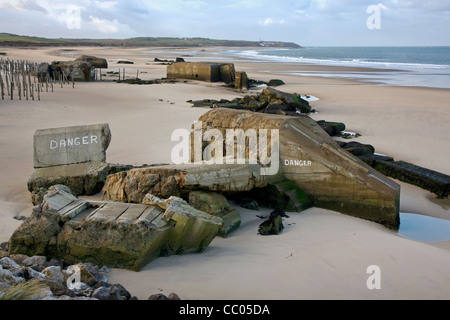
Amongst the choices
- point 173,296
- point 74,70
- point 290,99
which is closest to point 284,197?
point 173,296

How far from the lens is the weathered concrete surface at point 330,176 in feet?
23.3

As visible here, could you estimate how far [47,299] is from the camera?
379 centimetres

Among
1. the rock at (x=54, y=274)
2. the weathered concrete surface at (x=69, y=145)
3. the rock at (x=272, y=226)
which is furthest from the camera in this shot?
the weathered concrete surface at (x=69, y=145)

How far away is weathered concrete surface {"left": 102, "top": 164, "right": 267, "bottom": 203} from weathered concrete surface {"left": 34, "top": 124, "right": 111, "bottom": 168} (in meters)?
1.50

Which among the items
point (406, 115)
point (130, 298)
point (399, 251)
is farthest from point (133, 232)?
point (406, 115)

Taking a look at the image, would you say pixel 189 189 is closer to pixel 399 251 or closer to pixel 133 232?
pixel 133 232

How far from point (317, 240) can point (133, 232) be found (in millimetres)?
2518

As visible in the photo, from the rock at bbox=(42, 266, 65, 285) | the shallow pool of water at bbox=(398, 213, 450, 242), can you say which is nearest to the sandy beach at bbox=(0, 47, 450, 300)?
the shallow pool of water at bbox=(398, 213, 450, 242)

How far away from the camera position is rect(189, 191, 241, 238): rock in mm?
6543

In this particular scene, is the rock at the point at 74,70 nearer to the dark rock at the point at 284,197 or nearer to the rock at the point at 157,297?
the dark rock at the point at 284,197

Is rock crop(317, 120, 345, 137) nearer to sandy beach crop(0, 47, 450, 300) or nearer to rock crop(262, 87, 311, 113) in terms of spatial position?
sandy beach crop(0, 47, 450, 300)

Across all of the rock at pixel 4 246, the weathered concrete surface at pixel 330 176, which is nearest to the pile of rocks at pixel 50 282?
the rock at pixel 4 246

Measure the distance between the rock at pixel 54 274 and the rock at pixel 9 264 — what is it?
0.31 m

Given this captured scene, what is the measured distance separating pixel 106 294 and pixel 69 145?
461 cm
